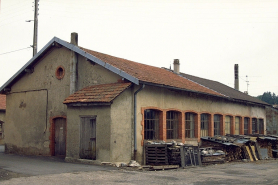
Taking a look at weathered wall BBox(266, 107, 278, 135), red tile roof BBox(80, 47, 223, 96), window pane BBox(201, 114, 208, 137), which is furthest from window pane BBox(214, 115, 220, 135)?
weathered wall BBox(266, 107, 278, 135)

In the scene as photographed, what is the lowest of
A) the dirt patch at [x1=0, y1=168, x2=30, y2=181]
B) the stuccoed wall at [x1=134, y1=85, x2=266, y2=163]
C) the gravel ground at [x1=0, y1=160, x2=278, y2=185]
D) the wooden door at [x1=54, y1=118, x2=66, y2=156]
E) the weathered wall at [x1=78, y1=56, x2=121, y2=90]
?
the gravel ground at [x1=0, y1=160, x2=278, y2=185]

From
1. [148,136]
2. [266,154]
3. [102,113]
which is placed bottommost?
[266,154]

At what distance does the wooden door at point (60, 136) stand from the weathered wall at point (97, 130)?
166 cm

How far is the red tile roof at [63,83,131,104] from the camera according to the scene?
13.6 m

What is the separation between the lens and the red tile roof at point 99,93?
1362 centimetres

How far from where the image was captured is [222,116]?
2152cm

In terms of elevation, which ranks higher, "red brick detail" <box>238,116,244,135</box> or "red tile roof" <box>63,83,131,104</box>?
"red tile roof" <box>63,83,131,104</box>

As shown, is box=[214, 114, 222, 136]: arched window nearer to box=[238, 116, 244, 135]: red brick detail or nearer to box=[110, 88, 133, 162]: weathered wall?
box=[238, 116, 244, 135]: red brick detail

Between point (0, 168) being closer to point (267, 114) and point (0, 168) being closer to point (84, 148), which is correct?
point (84, 148)

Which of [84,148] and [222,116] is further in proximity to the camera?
[222,116]

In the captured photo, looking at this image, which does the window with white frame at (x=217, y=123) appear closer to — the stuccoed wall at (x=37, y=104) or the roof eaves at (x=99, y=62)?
the roof eaves at (x=99, y=62)

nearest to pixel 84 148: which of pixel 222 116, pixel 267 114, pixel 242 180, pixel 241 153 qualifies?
pixel 242 180

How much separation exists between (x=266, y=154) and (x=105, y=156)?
427 inches

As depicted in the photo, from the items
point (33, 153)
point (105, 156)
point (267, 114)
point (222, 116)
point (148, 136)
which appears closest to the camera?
point (105, 156)
